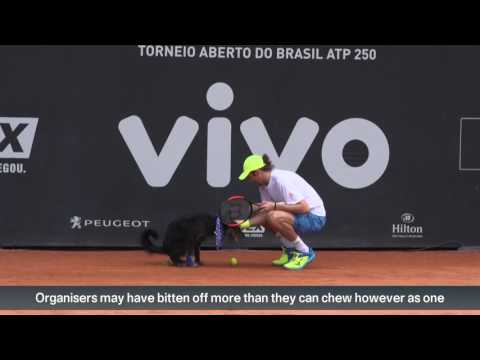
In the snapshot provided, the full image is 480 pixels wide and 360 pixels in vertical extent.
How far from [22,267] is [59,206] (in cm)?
158

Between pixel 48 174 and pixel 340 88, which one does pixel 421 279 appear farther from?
pixel 48 174

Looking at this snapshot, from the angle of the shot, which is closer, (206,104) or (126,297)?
(126,297)

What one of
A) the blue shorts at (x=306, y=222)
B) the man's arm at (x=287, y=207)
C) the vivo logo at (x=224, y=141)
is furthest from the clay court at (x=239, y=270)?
the vivo logo at (x=224, y=141)

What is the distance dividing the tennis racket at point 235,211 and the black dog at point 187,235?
11 cm

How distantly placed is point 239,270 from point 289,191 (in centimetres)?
91

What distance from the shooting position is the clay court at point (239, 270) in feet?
29.9

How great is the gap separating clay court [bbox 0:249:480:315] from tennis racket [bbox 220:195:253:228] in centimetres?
47

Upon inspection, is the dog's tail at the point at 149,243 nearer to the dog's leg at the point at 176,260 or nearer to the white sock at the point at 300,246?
the dog's leg at the point at 176,260

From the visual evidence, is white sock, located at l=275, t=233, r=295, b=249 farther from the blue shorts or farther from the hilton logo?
the hilton logo

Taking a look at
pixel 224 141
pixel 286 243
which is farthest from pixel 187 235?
pixel 224 141

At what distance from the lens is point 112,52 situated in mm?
11633

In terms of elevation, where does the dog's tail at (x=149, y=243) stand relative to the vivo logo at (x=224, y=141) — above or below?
below

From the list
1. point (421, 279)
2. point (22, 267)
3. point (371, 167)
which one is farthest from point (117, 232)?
point (421, 279)

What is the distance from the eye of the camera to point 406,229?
11844 millimetres
